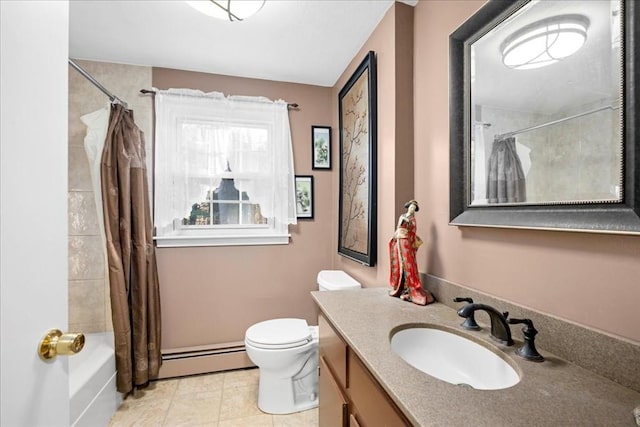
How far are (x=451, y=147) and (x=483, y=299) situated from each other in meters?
0.64

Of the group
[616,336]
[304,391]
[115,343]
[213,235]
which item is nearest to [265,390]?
[304,391]

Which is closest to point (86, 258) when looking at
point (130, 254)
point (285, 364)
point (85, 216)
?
point (85, 216)

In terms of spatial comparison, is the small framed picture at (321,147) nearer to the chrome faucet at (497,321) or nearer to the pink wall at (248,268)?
the pink wall at (248,268)

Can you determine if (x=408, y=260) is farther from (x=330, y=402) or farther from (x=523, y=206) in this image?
(x=330, y=402)

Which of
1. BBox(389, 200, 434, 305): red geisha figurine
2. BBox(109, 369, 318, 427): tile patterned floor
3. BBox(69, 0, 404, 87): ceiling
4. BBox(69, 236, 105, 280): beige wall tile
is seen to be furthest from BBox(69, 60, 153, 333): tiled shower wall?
BBox(389, 200, 434, 305): red geisha figurine

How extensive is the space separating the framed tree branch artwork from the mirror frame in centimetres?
57

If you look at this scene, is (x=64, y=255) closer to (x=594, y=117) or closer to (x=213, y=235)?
(x=594, y=117)

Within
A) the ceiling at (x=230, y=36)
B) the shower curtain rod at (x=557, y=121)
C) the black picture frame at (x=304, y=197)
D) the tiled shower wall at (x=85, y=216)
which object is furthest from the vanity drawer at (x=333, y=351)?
the tiled shower wall at (x=85, y=216)

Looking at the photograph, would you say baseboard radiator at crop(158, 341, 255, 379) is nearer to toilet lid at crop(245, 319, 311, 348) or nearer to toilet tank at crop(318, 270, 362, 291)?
toilet lid at crop(245, 319, 311, 348)

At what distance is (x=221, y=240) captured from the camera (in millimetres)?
2318

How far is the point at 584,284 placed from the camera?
796 mm

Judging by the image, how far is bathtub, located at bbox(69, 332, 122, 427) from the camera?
151 cm

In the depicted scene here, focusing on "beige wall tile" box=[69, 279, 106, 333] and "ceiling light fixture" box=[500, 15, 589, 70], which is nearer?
"ceiling light fixture" box=[500, 15, 589, 70]

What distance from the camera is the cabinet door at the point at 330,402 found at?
3.38 feet
